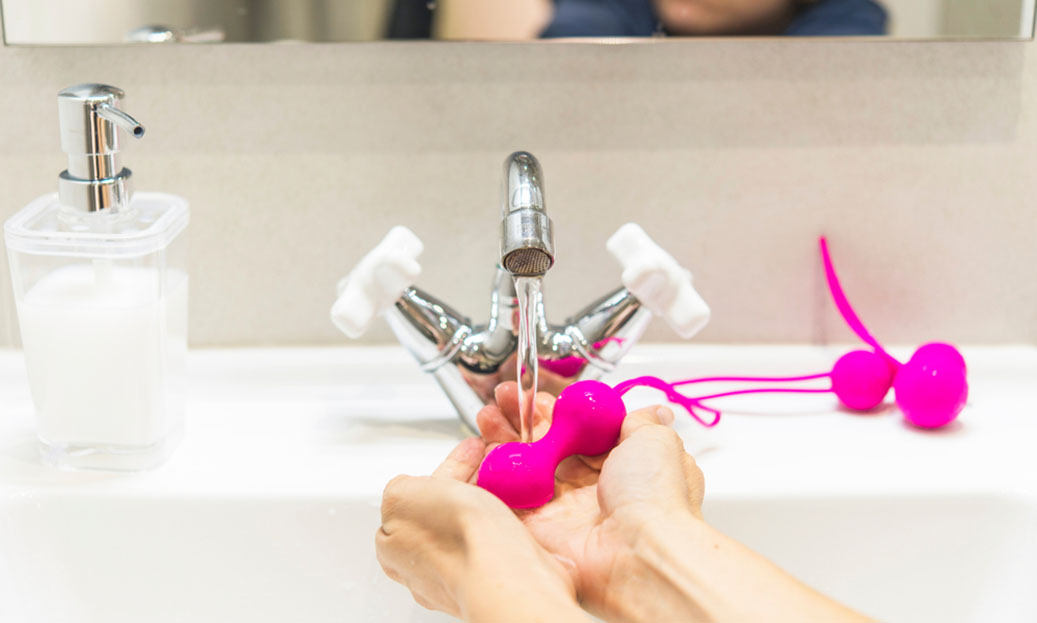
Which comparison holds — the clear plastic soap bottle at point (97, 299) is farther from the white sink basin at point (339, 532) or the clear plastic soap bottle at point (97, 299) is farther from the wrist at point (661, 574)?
the wrist at point (661, 574)

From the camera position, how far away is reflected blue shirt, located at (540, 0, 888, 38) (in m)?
0.65

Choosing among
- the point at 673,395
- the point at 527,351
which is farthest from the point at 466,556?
the point at 673,395

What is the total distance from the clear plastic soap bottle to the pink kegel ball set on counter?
0.68 ft

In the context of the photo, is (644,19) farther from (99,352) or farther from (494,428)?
(99,352)

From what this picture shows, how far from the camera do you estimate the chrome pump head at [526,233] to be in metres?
0.49

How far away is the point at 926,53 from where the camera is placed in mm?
679

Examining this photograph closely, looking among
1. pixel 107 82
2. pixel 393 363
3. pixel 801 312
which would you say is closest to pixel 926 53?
pixel 801 312

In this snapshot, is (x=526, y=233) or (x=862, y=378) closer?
(x=526, y=233)

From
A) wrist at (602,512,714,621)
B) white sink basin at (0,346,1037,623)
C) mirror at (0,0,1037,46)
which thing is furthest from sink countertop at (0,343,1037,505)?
→ mirror at (0,0,1037,46)

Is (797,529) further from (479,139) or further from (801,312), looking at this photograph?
(479,139)

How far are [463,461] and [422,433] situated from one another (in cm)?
9

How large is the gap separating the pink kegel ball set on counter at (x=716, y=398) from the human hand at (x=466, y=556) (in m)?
0.04

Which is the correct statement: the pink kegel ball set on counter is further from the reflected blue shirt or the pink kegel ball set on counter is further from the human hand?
the reflected blue shirt

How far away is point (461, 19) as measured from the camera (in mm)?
645
